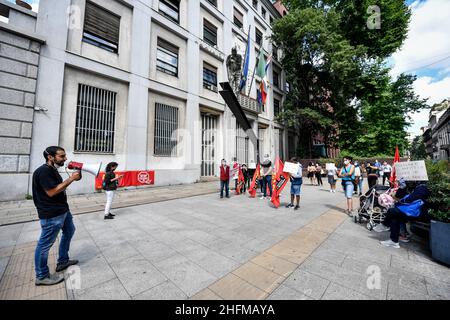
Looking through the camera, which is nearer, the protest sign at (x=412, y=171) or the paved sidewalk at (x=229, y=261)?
the paved sidewalk at (x=229, y=261)

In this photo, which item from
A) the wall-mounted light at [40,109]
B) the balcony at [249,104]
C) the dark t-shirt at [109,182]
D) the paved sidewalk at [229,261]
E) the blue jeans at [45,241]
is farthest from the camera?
the balcony at [249,104]

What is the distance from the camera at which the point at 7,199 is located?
23.4ft

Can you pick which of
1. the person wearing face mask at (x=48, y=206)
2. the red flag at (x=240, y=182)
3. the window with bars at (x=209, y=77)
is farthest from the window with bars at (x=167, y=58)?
the person wearing face mask at (x=48, y=206)

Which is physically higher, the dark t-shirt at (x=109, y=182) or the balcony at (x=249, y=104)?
the balcony at (x=249, y=104)

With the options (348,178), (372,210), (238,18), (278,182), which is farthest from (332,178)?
(238,18)

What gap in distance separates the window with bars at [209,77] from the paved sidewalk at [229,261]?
12.8 meters

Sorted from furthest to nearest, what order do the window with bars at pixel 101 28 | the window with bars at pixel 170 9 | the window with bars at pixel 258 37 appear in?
the window with bars at pixel 258 37 → the window with bars at pixel 170 9 → the window with bars at pixel 101 28

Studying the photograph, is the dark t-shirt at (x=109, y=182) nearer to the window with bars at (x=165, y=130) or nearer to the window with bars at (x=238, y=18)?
the window with bars at (x=165, y=130)

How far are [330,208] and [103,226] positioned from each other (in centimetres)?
757

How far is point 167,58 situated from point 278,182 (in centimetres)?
1125

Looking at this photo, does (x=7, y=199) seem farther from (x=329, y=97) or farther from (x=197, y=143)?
(x=329, y=97)

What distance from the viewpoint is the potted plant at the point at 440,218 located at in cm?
315
